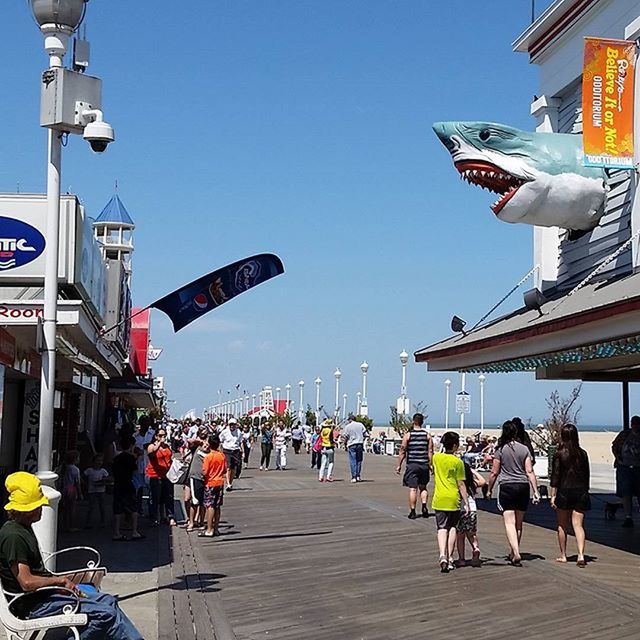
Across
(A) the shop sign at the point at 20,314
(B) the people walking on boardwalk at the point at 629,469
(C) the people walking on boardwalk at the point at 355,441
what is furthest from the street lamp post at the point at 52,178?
(C) the people walking on boardwalk at the point at 355,441

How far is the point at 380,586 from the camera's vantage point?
1020 centimetres

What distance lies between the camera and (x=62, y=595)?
6352mm

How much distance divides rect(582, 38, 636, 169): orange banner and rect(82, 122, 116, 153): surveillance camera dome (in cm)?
868

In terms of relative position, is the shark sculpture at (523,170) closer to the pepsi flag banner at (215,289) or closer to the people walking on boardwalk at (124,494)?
the pepsi flag banner at (215,289)

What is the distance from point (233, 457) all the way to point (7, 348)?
12.7 metres

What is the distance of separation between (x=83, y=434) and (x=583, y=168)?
493 inches

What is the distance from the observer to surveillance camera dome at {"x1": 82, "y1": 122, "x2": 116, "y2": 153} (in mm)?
8523

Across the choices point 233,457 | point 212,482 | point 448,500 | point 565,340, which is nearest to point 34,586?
point 448,500

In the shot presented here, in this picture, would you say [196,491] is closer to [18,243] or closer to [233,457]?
[18,243]

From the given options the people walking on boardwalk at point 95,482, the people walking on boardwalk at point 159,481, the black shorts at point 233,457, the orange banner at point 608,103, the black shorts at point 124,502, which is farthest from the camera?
the black shorts at point 233,457

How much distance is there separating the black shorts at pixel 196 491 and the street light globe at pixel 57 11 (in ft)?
24.8

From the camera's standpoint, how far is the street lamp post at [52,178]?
877 centimetres

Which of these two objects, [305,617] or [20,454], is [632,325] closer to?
[305,617]

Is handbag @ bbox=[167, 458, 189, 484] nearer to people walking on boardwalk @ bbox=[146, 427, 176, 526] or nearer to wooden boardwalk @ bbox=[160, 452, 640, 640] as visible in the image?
people walking on boardwalk @ bbox=[146, 427, 176, 526]
